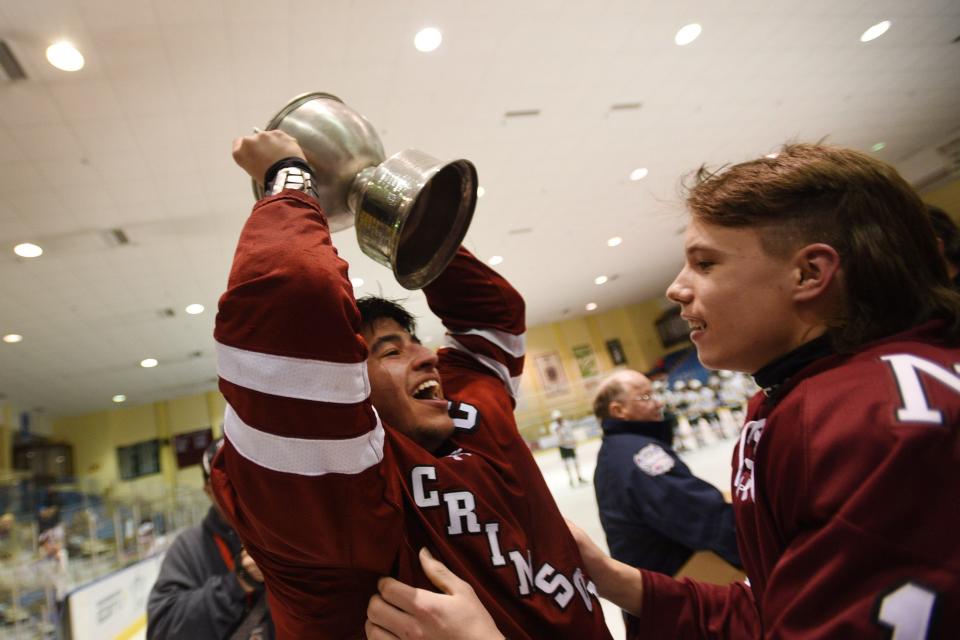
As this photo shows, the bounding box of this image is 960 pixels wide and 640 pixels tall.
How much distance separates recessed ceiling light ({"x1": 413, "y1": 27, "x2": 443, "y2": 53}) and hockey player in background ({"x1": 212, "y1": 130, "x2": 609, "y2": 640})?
155 inches

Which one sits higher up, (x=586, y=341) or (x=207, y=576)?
(x=586, y=341)

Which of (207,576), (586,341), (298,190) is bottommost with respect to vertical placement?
(207,576)

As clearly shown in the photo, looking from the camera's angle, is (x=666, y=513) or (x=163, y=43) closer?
(x=666, y=513)

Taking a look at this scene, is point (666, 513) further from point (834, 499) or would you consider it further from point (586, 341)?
point (586, 341)

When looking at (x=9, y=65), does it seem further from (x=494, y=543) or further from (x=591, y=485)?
(x=591, y=485)

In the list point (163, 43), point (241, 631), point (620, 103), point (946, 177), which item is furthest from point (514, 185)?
point (946, 177)

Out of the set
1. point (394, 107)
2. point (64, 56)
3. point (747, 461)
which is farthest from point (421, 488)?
point (394, 107)

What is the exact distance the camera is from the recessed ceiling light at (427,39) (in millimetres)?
4316

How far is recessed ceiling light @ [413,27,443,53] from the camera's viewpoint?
4.32 m

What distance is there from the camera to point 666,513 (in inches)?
81.2

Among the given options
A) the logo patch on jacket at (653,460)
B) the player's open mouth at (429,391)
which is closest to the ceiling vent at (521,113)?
the logo patch on jacket at (653,460)

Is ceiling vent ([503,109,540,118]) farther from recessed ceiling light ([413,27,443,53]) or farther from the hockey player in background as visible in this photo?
the hockey player in background

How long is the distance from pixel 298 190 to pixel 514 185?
718cm

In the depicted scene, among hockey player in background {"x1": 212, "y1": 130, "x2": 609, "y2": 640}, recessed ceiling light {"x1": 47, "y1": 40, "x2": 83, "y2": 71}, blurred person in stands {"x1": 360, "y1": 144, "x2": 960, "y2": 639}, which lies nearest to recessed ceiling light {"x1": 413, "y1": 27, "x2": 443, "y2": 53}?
recessed ceiling light {"x1": 47, "y1": 40, "x2": 83, "y2": 71}
